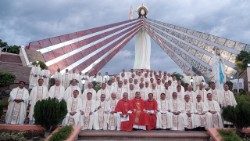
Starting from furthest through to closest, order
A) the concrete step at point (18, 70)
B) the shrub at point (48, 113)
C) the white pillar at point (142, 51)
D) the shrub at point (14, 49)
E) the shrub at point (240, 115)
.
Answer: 1. the white pillar at point (142, 51)
2. the shrub at point (14, 49)
3. the concrete step at point (18, 70)
4. the shrub at point (240, 115)
5. the shrub at point (48, 113)

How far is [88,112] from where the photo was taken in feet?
40.5

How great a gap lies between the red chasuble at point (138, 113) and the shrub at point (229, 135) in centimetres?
261

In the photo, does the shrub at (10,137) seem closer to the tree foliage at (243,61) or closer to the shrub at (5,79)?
the shrub at (5,79)

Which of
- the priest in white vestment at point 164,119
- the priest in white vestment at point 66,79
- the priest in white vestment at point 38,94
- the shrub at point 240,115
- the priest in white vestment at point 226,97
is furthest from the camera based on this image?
the priest in white vestment at point 66,79

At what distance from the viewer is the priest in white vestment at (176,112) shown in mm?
12109

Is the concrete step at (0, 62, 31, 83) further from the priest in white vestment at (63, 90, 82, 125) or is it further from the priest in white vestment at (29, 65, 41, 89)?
the priest in white vestment at (63, 90, 82, 125)

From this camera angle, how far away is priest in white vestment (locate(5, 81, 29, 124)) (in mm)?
11961

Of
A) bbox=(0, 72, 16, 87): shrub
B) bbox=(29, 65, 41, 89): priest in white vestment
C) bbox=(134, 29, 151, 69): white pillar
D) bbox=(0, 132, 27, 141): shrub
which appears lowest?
bbox=(0, 132, 27, 141): shrub

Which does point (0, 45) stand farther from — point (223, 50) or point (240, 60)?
point (223, 50)

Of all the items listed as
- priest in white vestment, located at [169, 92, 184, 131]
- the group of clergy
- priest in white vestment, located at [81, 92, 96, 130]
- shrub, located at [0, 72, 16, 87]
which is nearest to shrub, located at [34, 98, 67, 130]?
the group of clergy

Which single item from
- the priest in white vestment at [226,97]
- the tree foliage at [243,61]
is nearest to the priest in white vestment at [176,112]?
the priest in white vestment at [226,97]

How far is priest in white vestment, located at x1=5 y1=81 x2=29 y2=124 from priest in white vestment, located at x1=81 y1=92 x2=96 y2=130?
5.57ft

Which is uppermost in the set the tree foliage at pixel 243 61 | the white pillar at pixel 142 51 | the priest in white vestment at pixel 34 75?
the white pillar at pixel 142 51

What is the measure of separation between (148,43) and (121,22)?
493cm
